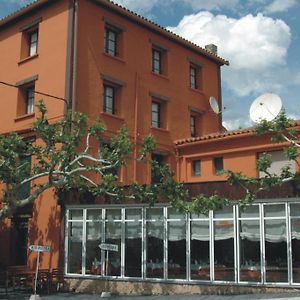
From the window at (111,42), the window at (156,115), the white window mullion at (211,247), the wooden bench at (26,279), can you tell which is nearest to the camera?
the white window mullion at (211,247)

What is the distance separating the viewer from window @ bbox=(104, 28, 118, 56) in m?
Answer: 22.9

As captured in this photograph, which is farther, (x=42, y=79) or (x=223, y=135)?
(x=223, y=135)

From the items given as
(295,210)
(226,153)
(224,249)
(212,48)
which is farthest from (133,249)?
(212,48)

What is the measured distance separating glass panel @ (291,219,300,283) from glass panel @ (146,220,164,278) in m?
4.39

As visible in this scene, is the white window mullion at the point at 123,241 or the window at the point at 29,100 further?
the window at the point at 29,100

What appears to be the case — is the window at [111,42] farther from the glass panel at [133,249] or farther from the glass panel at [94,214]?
the glass panel at [133,249]

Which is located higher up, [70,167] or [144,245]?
[70,167]

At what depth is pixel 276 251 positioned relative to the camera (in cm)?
1611

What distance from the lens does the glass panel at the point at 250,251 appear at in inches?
643

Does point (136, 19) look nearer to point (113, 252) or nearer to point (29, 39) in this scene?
point (29, 39)

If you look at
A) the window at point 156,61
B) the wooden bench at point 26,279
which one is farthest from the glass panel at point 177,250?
the window at point 156,61

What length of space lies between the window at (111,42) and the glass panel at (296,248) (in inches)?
437

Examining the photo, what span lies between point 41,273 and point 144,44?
11.1 meters

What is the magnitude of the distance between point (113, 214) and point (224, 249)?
440 centimetres
